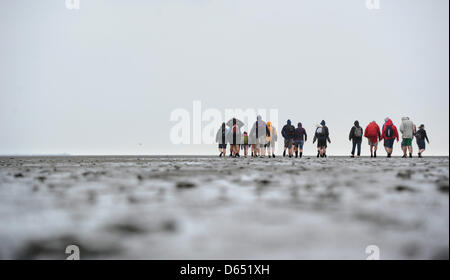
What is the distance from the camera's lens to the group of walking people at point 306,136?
24422 millimetres

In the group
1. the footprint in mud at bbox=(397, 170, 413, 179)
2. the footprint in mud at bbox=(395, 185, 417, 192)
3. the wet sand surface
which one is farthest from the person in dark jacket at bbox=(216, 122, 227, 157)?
the wet sand surface

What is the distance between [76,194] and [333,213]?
336 centimetres

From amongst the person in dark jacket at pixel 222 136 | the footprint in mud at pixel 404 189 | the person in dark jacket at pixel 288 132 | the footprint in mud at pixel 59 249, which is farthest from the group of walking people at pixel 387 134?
the footprint in mud at pixel 59 249

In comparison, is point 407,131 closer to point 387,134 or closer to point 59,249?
point 387,134

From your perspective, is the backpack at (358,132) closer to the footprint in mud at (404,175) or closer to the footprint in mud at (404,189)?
the footprint in mud at (404,175)

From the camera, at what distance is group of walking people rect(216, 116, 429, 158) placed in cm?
2442

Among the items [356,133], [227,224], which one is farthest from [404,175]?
[356,133]

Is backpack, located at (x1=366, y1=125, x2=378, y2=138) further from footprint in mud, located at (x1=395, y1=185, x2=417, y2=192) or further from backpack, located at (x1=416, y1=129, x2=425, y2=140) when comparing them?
footprint in mud, located at (x1=395, y1=185, x2=417, y2=192)
